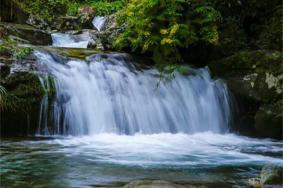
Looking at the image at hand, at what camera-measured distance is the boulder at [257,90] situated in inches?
408

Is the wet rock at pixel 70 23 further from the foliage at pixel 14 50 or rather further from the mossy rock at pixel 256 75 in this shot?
the mossy rock at pixel 256 75

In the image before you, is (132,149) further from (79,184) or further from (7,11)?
(7,11)

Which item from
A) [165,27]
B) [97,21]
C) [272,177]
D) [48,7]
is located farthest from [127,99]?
[48,7]

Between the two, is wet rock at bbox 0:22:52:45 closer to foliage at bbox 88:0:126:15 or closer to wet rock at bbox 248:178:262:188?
foliage at bbox 88:0:126:15

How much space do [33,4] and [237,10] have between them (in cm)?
757

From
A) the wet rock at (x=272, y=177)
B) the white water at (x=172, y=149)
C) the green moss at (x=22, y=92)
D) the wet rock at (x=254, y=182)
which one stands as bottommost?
the wet rock at (x=254, y=182)

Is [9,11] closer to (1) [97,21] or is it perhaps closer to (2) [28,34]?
(2) [28,34]

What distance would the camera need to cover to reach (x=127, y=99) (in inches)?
411

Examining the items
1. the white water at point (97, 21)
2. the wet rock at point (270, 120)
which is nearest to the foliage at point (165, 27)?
the wet rock at point (270, 120)

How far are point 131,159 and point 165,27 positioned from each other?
182 inches

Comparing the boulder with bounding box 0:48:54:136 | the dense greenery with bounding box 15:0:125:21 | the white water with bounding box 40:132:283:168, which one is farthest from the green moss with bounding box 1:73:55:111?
the dense greenery with bounding box 15:0:125:21

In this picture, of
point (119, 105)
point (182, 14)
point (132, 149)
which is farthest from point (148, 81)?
point (132, 149)

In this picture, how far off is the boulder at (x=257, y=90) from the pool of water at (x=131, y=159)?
0.46 meters

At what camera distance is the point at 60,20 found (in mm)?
18562
